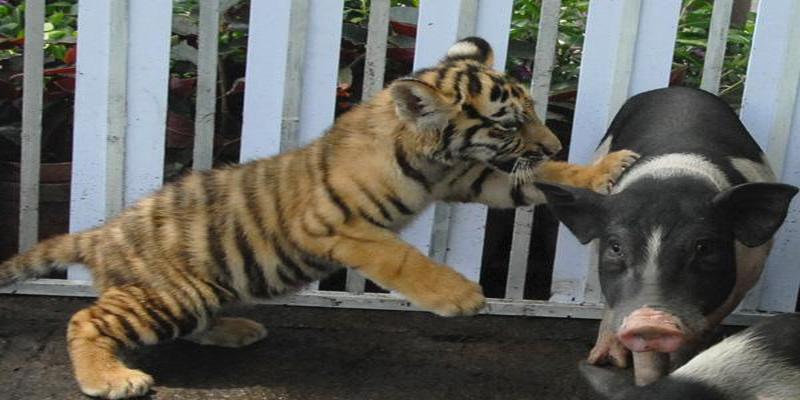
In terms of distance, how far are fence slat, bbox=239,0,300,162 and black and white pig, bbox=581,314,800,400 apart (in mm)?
1810

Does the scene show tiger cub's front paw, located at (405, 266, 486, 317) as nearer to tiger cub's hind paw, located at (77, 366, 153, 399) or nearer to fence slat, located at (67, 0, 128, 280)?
tiger cub's hind paw, located at (77, 366, 153, 399)

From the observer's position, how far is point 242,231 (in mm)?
→ 4539

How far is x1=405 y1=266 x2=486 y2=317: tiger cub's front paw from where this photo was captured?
13.6ft

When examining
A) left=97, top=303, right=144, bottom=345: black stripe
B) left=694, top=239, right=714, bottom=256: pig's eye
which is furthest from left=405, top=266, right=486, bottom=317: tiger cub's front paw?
left=97, top=303, right=144, bottom=345: black stripe

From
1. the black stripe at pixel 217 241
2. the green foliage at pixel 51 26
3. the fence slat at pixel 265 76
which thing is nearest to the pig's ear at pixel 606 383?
the black stripe at pixel 217 241

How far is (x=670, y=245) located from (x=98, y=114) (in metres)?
2.37

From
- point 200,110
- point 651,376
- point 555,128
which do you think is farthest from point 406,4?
point 651,376

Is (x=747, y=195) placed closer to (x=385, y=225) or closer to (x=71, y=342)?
(x=385, y=225)

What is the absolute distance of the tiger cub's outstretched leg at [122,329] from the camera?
4.15m

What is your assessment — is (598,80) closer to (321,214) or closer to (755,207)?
(755,207)

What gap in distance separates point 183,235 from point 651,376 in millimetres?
1770

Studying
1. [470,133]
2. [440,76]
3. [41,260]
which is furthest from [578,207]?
[41,260]

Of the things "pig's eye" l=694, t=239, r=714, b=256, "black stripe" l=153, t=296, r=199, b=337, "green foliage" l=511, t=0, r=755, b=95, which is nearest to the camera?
"pig's eye" l=694, t=239, r=714, b=256

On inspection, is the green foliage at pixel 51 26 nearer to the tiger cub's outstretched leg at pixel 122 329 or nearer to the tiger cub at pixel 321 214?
the tiger cub at pixel 321 214
